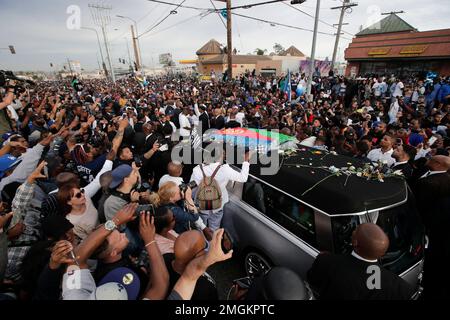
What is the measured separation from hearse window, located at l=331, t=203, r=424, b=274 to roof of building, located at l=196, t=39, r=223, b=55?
6806 centimetres

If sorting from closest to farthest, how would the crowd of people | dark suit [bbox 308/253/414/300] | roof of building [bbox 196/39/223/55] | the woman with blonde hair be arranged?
1. the crowd of people
2. dark suit [bbox 308/253/414/300]
3. the woman with blonde hair
4. roof of building [bbox 196/39/223/55]

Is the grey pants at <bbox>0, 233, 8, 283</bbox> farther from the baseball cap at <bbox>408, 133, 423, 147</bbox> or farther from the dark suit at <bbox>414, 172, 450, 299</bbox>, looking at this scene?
the baseball cap at <bbox>408, 133, 423, 147</bbox>

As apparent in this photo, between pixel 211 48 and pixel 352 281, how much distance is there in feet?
236

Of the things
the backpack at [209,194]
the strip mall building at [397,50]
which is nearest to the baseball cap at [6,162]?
the backpack at [209,194]

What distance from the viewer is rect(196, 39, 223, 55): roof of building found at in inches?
2557

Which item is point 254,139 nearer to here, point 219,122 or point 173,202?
point 173,202

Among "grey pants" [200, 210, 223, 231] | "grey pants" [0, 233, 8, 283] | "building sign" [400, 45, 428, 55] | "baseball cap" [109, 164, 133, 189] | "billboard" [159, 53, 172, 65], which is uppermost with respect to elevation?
"billboard" [159, 53, 172, 65]

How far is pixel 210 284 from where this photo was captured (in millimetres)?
1886

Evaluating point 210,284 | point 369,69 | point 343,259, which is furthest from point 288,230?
point 369,69

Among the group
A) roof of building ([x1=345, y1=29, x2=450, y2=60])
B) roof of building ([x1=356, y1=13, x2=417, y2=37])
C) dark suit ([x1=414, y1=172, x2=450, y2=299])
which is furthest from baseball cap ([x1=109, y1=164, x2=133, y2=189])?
roof of building ([x1=356, y1=13, x2=417, y2=37])

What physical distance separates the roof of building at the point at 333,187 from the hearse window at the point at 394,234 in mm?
89

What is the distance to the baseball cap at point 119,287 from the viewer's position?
4.91 ft
